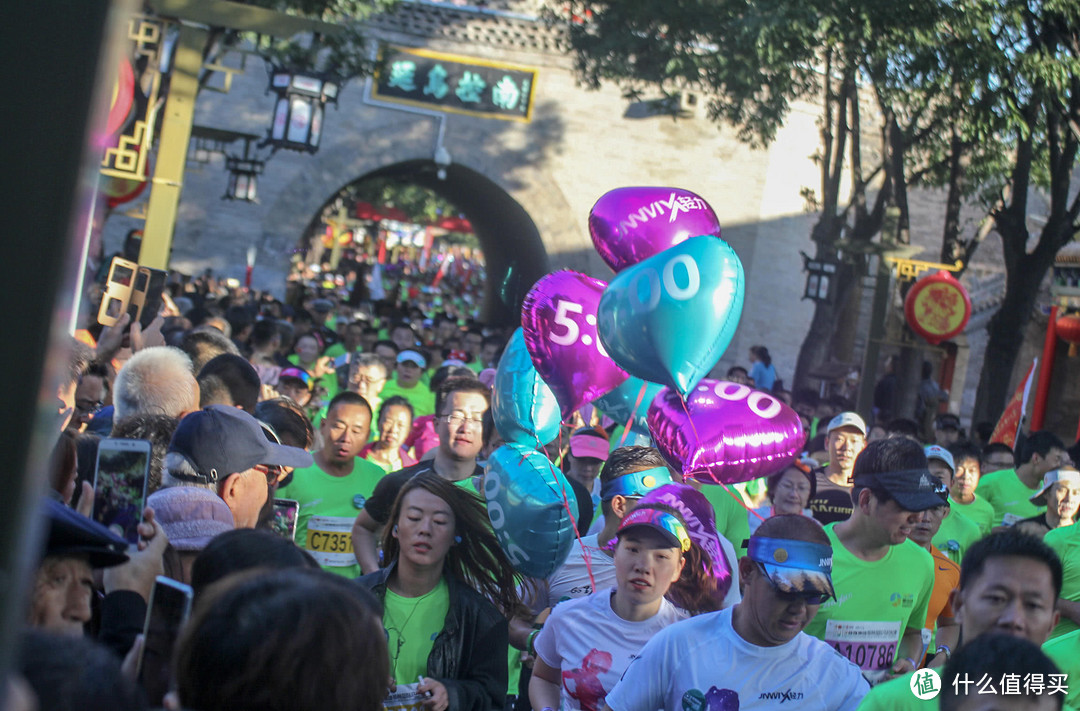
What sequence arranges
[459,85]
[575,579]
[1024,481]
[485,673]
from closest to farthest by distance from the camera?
[485,673] < [575,579] < [1024,481] < [459,85]

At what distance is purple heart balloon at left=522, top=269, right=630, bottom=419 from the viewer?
Answer: 4344 millimetres

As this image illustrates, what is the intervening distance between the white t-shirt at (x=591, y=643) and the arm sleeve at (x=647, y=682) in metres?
0.31

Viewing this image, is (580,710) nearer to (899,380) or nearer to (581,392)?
(581,392)

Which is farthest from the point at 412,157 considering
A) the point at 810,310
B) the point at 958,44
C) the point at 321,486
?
the point at 321,486

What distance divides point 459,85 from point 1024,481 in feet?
48.8

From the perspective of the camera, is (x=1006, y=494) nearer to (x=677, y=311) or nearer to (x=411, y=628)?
(x=677, y=311)

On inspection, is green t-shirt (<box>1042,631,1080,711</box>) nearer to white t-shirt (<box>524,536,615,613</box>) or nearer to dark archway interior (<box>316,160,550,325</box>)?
white t-shirt (<box>524,536,615,613</box>)

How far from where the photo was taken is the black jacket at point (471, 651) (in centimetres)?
330

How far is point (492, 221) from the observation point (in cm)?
2497

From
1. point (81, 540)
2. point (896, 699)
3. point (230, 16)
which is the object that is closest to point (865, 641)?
point (896, 699)

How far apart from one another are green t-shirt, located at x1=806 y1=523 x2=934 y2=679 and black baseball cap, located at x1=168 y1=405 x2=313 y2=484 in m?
2.06

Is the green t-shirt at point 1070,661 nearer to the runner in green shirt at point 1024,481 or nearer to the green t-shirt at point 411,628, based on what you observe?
the green t-shirt at point 411,628

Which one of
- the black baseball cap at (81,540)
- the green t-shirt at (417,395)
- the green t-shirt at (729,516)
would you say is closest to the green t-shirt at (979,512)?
the green t-shirt at (729,516)

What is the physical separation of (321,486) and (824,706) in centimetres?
284
